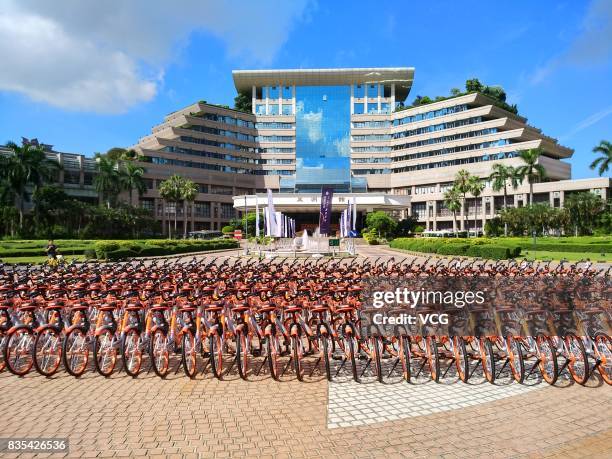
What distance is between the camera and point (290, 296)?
966cm

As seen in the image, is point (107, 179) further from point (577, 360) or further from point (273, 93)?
point (577, 360)

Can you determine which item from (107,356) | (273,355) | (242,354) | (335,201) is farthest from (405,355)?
(335,201)

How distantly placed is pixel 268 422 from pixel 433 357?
10.6ft

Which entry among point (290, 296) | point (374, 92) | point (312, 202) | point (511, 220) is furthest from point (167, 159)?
point (290, 296)

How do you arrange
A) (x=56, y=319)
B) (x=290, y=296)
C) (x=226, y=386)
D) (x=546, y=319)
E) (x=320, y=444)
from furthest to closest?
(x=290, y=296)
(x=56, y=319)
(x=546, y=319)
(x=226, y=386)
(x=320, y=444)

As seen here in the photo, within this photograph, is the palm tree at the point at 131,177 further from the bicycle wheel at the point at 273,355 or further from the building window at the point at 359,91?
the bicycle wheel at the point at 273,355

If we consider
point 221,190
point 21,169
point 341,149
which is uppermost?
point 341,149

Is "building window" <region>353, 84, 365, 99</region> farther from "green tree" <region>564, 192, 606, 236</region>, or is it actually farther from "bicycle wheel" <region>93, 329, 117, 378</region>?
"bicycle wheel" <region>93, 329, 117, 378</region>

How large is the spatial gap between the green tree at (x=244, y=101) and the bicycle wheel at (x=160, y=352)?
350ft

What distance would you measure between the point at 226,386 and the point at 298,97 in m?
105

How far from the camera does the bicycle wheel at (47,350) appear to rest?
6.73 metres

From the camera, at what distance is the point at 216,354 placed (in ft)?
22.9

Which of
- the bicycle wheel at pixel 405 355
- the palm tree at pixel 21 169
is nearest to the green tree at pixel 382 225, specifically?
the palm tree at pixel 21 169

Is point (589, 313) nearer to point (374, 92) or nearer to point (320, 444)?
point (320, 444)
